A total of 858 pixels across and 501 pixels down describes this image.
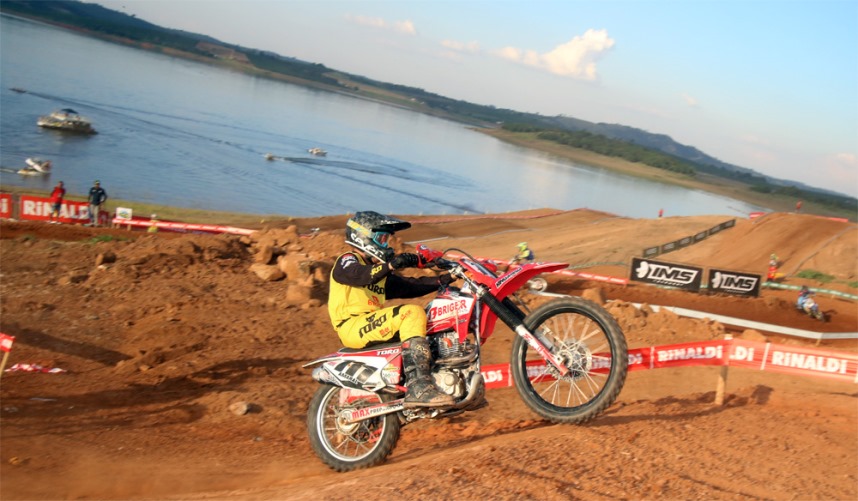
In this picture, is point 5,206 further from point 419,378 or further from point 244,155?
point 244,155

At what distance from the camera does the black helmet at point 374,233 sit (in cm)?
562

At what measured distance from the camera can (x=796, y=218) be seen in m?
33.9

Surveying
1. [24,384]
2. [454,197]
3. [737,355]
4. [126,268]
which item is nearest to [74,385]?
[24,384]

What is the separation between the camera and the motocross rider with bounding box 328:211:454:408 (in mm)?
5484

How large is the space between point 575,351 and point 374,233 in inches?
77.3

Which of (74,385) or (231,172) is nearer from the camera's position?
(74,385)

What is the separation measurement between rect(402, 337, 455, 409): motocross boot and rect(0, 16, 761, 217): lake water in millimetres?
38387

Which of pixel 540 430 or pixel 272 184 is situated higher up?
pixel 540 430

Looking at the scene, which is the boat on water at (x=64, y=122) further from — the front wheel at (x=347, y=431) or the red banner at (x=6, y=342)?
the front wheel at (x=347, y=431)

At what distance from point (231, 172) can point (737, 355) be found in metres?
52.8

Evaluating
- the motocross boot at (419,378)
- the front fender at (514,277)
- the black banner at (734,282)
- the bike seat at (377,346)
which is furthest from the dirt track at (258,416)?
the black banner at (734,282)

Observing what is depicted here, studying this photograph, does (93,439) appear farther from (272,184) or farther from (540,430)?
(272,184)

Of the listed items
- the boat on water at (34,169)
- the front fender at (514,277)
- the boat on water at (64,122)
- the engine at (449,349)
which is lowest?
the boat on water at (34,169)

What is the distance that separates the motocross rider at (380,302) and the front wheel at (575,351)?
0.79 metres
